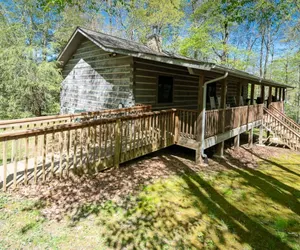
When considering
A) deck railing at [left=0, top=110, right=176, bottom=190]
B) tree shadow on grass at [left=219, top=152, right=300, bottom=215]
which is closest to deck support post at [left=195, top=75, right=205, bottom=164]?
deck railing at [left=0, top=110, right=176, bottom=190]

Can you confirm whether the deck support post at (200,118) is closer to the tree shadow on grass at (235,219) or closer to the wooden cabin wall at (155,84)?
the tree shadow on grass at (235,219)

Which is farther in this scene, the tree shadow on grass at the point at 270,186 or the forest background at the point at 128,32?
the forest background at the point at 128,32

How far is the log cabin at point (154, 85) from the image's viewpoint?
7.21 meters

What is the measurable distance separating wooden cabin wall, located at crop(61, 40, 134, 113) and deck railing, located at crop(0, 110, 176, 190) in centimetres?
215

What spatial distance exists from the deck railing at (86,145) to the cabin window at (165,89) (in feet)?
6.88

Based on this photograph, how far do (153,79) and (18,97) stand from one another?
7.89m

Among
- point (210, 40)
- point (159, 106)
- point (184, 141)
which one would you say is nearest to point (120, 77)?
point (159, 106)

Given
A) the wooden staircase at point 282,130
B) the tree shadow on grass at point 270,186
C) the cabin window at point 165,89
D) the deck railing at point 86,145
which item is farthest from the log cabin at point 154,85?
the tree shadow on grass at point 270,186

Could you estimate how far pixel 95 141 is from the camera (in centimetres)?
528

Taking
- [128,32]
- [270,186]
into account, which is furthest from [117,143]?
[128,32]

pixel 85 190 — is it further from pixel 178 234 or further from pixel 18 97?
pixel 18 97

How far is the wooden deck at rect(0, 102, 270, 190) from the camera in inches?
173

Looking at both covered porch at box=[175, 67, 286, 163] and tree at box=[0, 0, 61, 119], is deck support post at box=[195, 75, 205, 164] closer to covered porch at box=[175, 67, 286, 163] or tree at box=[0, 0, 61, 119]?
covered porch at box=[175, 67, 286, 163]

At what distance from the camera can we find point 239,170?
7605mm
